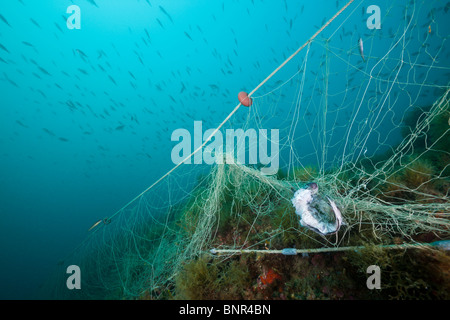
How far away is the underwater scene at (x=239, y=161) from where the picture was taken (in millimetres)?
2836

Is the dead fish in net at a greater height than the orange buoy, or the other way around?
the orange buoy

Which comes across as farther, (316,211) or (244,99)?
(244,99)

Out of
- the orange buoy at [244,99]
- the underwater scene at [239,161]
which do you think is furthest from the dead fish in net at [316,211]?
the orange buoy at [244,99]

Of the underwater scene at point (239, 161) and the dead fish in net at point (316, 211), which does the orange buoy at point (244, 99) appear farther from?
the dead fish in net at point (316, 211)

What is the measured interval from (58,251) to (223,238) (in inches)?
2252

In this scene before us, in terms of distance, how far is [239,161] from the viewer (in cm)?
434

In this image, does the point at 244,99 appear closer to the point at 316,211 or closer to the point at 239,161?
the point at 239,161

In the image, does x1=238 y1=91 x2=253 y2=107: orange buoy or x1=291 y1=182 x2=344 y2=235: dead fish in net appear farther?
x1=238 y1=91 x2=253 y2=107: orange buoy

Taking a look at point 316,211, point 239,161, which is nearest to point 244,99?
point 239,161

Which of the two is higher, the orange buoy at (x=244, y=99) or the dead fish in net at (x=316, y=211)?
the orange buoy at (x=244, y=99)

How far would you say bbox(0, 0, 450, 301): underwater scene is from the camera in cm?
284

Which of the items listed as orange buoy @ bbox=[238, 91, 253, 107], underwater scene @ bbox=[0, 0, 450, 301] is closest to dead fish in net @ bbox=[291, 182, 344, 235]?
underwater scene @ bbox=[0, 0, 450, 301]

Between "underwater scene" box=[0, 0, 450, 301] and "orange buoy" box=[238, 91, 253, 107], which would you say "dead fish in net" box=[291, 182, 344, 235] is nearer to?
"underwater scene" box=[0, 0, 450, 301]
